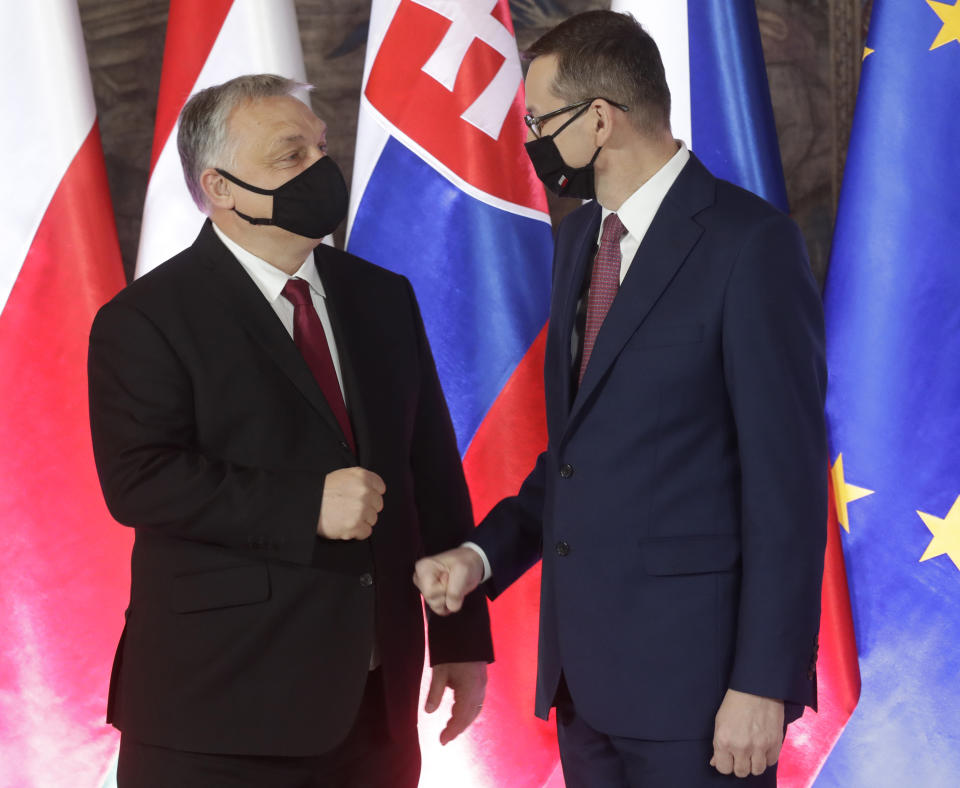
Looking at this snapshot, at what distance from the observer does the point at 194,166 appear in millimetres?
1869

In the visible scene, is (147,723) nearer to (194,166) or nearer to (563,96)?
(194,166)

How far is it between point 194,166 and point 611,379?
872 millimetres

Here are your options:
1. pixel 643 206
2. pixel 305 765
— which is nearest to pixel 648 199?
pixel 643 206

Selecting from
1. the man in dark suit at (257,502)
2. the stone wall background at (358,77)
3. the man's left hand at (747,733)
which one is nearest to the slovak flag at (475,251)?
the stone wall background at (358,77)

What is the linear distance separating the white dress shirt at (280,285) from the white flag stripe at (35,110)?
98 centimetres

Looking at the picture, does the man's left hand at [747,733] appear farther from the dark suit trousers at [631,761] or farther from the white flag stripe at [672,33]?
the white flag stripe at [672,33]

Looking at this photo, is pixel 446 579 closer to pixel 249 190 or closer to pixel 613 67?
pixel 249 190

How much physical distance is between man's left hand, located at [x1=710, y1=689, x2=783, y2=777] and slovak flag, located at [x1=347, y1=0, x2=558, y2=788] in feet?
4.18

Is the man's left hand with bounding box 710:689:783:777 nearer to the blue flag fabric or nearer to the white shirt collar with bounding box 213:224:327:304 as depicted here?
the white shirt collar with bounding box 213:224:327:304

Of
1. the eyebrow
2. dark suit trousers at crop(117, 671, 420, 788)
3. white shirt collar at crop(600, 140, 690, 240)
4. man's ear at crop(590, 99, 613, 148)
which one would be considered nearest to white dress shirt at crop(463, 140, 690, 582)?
white shirt collar at crop(600, 140, 690, 240)

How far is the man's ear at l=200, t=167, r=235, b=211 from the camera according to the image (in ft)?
6.00

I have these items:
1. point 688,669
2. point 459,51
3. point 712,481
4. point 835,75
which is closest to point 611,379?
point 712,481

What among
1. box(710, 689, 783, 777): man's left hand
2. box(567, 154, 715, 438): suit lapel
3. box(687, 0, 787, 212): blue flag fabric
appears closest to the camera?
box(710, 689, 783, 777): man's left hand

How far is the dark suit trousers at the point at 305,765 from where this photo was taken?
62.3 inches
